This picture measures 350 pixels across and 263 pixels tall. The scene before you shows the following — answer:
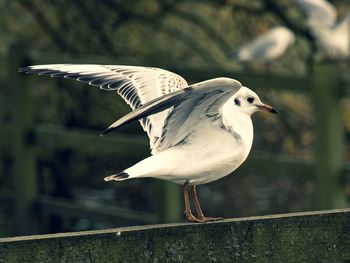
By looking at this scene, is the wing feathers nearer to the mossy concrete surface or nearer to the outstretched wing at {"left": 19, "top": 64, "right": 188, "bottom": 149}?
the mossy concrete surface

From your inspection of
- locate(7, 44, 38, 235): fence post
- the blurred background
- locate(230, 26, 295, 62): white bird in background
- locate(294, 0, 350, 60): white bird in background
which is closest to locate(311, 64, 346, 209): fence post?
the blurred background

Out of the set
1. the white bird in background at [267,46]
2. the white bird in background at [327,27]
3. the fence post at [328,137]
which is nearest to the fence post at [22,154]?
the white bird in background at [267,46]

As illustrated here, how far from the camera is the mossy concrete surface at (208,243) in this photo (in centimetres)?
379

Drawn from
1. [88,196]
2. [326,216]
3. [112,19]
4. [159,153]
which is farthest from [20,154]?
[326,216]

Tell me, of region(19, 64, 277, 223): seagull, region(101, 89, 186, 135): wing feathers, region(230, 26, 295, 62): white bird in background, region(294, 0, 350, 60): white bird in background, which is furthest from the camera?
region(294, 0, 350, 60): white bird in background

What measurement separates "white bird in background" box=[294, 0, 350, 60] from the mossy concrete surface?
6.95 m

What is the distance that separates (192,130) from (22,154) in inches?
192

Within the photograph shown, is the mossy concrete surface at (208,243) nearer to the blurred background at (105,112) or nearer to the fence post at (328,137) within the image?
the fence post at (328,137)

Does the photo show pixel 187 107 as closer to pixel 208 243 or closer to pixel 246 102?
pixel 246 102

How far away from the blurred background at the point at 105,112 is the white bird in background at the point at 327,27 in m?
0.13

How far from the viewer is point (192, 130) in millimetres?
4957

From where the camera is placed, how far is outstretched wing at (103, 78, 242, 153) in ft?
14.6

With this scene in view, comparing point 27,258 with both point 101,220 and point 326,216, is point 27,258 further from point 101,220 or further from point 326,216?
point 101,220

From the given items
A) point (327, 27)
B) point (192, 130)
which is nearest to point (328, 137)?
point (192, 130)
